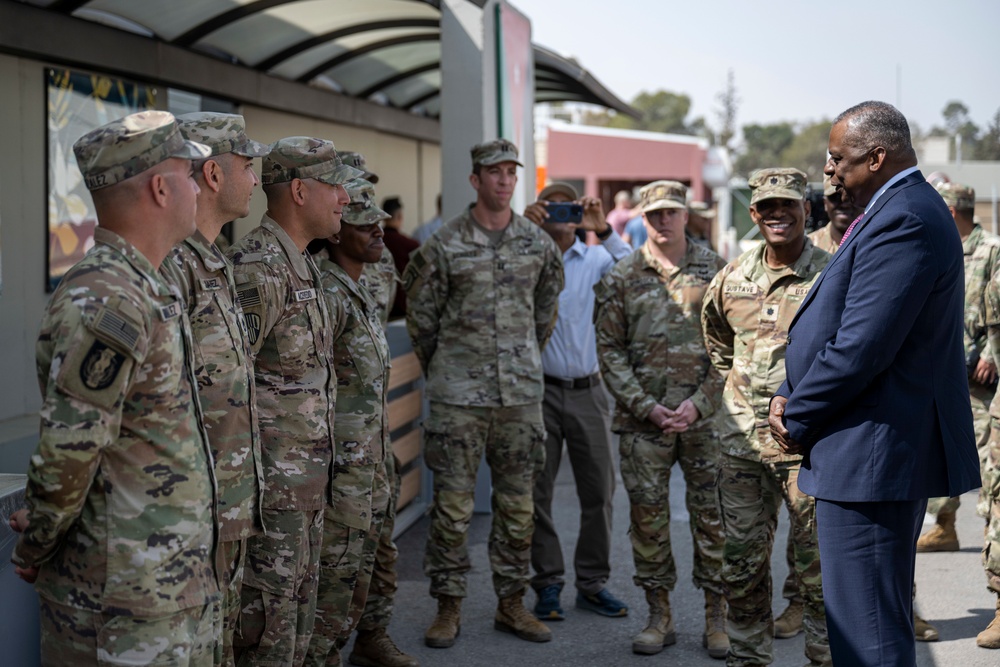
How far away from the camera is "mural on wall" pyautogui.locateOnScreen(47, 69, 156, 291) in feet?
20.7

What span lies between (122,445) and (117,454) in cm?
2

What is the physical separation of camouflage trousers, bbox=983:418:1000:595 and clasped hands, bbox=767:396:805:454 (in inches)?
82.4

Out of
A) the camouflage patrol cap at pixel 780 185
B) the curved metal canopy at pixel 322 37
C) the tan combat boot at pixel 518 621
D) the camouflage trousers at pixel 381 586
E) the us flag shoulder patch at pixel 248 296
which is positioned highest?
the curved metal canopy at pixel 322 37

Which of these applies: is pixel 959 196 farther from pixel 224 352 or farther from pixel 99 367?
pixel 99 367

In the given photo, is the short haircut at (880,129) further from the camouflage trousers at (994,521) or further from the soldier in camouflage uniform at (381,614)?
the camouflage trousers at (994,521)

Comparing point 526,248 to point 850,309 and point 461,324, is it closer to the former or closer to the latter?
point 461,324

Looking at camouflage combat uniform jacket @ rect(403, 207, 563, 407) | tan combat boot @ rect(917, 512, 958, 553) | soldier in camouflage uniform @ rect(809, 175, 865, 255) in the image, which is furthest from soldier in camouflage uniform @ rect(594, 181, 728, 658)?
tan combat boot @ rect(917, 512, 958, 553)

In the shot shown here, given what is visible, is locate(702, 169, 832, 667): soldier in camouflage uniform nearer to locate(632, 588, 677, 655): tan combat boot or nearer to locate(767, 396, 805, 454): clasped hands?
locate(632, 588, 677, 655): tan combat boot

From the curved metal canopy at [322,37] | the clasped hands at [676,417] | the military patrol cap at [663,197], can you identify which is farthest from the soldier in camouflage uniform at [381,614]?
the curved metal canopy at [322,37]

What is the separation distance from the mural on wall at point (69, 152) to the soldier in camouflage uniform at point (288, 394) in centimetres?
287

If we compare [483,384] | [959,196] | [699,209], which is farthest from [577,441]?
[699,209]

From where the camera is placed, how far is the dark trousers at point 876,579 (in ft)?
10.6

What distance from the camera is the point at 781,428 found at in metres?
3.47

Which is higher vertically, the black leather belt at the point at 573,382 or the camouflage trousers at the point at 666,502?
the black leather belt at the point at 573,382
